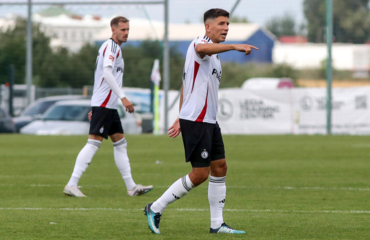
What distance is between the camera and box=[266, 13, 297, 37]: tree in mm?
25812

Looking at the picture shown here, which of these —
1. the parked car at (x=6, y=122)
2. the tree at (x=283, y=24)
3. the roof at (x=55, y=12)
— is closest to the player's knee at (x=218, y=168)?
the parked car at (x=6, y=122)

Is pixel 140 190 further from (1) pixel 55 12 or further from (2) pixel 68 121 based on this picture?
(1) pixel 55 12

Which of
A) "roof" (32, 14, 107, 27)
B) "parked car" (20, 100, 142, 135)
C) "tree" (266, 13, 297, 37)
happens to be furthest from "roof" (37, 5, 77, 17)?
"tree" (266, 13, 297, 37)

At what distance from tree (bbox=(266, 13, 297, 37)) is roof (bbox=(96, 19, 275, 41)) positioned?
10.2 ft

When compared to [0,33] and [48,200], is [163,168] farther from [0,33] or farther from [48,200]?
[0,33]

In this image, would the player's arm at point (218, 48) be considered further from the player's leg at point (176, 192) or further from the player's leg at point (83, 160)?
the player's leg at point (83, 160)

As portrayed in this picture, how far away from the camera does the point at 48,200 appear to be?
782cm

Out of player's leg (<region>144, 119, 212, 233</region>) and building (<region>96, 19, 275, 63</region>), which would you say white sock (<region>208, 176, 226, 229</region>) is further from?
building (<region>96, 19, 275, 63</region>)

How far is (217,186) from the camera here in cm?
580

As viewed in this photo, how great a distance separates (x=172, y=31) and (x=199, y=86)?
2133 centimetres

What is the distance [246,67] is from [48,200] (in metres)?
36.9

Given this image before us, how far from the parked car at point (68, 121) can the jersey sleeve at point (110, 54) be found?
37.2ft

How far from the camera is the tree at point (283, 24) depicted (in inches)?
1016

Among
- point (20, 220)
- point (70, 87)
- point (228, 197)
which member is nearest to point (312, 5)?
point (70, 87)
